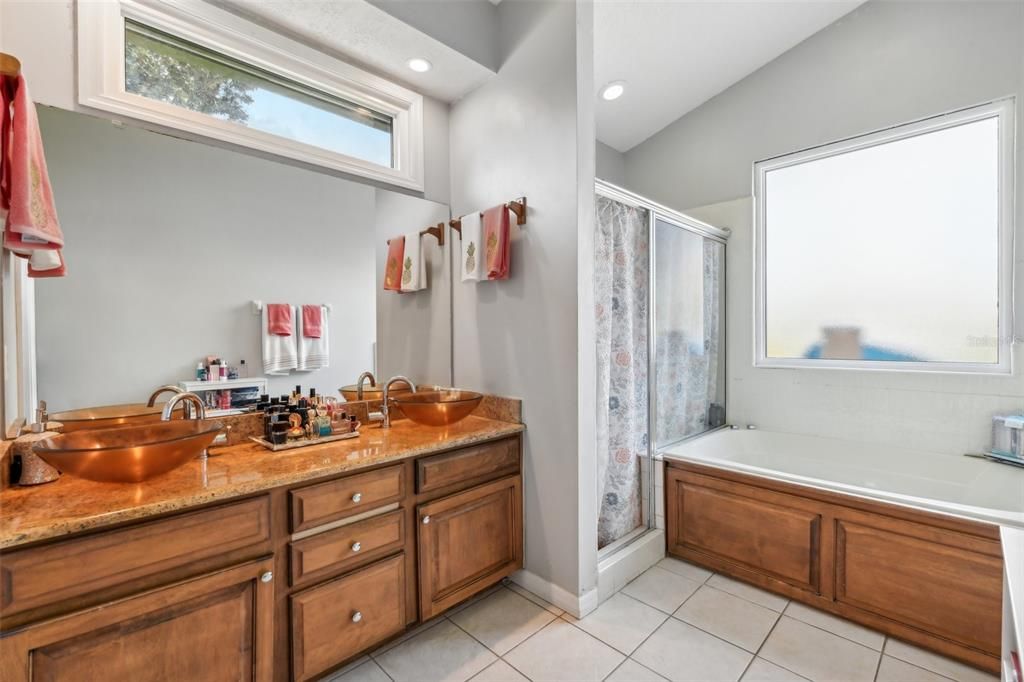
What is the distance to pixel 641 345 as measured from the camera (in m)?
2.53

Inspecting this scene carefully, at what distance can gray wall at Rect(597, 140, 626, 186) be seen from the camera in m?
3.56

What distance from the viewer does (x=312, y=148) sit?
206cm

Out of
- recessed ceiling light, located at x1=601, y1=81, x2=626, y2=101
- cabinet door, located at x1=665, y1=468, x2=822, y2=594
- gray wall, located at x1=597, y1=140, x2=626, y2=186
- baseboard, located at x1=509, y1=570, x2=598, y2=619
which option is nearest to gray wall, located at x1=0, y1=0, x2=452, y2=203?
baseboard, located at x1=509, y1=570, x2=598, y2=619

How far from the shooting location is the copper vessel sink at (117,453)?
3.74 feet

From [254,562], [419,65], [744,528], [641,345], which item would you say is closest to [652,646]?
[744,528]

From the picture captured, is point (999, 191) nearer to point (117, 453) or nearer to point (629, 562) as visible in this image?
point (629, 562)

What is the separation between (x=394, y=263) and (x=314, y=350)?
0.63 m

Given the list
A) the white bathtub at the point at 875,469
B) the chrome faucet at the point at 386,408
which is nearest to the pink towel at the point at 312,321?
the chrome faucet at the point at 386,408

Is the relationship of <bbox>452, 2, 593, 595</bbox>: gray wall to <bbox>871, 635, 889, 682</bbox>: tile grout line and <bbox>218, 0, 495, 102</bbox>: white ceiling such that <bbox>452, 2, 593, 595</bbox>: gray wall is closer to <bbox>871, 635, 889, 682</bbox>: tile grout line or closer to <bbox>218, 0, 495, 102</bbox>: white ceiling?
<bbox>218, 0, 495, 102</bbox>: white ceiling

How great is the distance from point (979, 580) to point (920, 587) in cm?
19

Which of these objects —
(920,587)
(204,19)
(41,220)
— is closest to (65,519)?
(41,220)

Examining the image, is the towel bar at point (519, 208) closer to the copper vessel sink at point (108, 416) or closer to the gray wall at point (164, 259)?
the gray wall at point (164, 259)

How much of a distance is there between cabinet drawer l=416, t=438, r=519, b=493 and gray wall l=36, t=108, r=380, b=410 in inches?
25.7

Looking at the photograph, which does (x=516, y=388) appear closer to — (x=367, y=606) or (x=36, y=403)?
(x=367, y=606)
